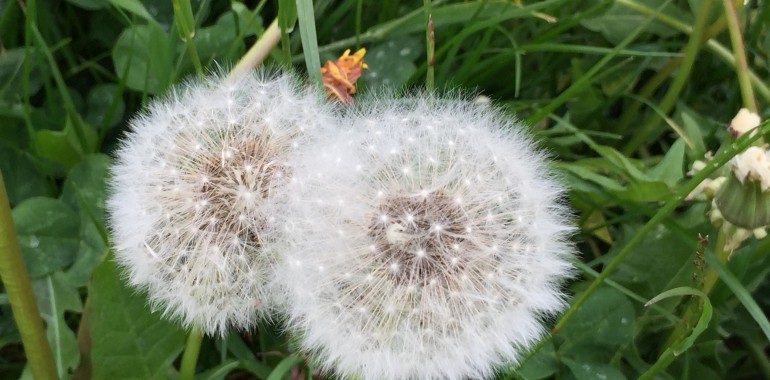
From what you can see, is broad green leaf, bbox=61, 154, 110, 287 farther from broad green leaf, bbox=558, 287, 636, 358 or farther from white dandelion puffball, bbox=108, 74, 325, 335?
broad green leaf, bbox=558, 287, 636, 358

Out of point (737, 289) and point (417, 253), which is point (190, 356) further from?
point (737, 289)

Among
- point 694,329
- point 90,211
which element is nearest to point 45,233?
point 90,211

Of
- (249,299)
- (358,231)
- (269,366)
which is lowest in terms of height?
(269,366)

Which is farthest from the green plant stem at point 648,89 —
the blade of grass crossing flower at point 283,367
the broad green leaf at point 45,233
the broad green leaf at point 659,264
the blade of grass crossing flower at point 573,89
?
the broad green leaf at point 45,233

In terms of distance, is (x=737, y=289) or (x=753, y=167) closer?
(x=753, y=167)

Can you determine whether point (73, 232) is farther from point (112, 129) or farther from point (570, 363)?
point (570, 363)

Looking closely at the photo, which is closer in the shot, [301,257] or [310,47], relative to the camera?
[301,257]

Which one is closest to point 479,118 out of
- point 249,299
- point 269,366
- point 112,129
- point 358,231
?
point 358,231
